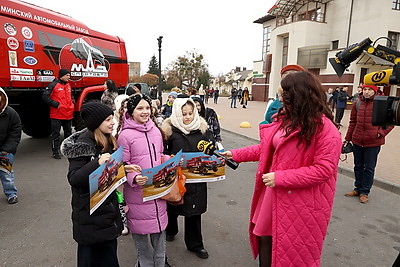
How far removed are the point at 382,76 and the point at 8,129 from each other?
15.4 feet

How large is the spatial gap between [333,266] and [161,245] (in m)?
1.78

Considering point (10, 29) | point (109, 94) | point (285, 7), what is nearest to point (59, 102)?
point (109, 94)

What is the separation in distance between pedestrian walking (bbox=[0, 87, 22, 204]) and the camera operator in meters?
5.19

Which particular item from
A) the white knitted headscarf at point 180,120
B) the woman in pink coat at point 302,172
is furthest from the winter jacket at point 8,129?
the woman in pink coat at point 302,172

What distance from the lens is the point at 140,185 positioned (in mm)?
2285

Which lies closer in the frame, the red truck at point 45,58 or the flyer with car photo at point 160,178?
the flyer with car photo at point 160,178

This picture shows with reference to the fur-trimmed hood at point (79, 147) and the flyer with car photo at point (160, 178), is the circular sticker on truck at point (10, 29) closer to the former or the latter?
the fur-trimmed hood at point (79, 147)

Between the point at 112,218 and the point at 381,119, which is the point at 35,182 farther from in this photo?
the point at 381,119

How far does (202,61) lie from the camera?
39.8 meters

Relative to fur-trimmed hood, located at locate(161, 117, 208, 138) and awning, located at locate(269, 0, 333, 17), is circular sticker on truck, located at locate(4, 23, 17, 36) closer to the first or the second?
fur-trimmed hood, located at locate(161, 117, 208, 138)

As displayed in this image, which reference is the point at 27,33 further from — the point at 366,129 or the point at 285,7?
the point at 285,7

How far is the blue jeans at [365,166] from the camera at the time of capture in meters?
4.34

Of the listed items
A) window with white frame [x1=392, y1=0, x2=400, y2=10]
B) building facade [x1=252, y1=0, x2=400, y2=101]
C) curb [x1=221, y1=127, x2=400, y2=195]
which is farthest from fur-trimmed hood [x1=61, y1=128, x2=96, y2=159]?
window with white frame [x1=392, y1=0, x2=400, y2=10]

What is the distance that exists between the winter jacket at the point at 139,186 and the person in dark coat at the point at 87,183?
0.15m
